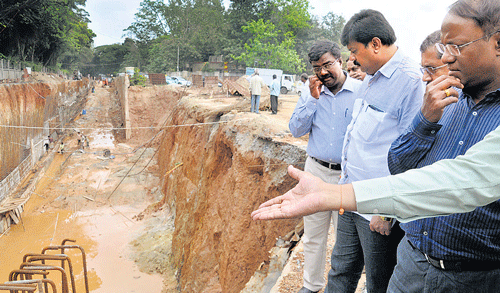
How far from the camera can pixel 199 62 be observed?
4356cm

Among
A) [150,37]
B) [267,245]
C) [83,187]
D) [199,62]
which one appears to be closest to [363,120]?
[267,245]

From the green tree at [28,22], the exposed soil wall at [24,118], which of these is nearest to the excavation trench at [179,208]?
the exposed soil wall at [24,118]

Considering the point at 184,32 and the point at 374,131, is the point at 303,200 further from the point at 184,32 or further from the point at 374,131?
the point at 184,32

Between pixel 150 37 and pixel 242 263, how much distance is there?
6035 cm

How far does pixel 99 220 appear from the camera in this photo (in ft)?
45.2

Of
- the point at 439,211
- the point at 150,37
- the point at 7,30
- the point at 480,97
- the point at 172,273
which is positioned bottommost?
the point at 172,273

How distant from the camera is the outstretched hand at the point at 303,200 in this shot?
1236mm

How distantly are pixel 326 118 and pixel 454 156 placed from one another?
6.19 feet

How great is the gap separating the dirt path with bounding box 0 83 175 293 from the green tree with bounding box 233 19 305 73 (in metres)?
16.8

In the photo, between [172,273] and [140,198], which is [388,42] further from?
[140,198]

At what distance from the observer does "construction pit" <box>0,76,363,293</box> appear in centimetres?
600

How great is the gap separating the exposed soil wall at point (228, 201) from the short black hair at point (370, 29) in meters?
3.52

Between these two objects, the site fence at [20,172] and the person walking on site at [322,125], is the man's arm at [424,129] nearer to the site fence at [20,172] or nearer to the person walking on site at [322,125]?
the person walking on site at [322,125]

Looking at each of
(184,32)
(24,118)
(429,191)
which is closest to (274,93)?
(429,191)
